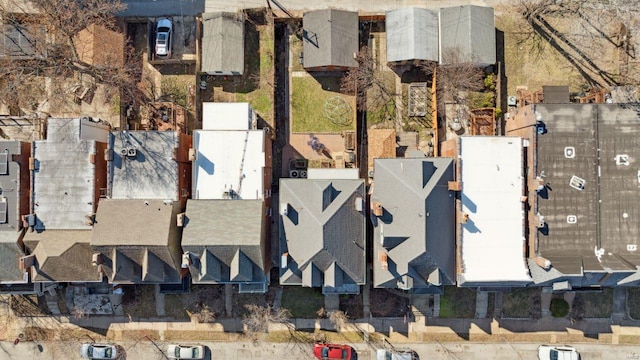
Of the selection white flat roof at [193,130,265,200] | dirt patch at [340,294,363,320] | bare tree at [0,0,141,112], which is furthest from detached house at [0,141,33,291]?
dirt patch at [340,294,363,320]

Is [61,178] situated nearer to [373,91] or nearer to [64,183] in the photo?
[64,183]

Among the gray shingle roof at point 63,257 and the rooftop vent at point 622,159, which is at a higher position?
the rooftop vent at point 622,159

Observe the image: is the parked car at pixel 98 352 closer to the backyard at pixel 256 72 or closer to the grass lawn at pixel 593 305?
the backyard at pixel 256 72

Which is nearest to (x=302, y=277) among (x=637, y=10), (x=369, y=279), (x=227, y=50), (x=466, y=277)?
(x=369, y=279)

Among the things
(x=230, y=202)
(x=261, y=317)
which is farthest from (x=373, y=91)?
(x=261, y=317)

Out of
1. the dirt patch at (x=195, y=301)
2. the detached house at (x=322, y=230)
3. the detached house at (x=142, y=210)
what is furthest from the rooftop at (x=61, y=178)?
the detached house at (x=322, y=230)

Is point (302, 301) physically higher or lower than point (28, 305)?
higher

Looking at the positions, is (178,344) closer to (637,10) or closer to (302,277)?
(302,277)
